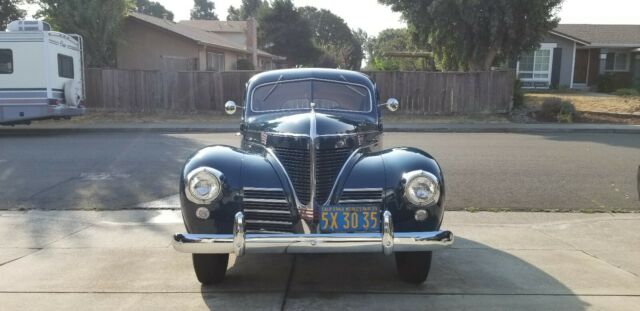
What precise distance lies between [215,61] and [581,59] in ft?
68.8

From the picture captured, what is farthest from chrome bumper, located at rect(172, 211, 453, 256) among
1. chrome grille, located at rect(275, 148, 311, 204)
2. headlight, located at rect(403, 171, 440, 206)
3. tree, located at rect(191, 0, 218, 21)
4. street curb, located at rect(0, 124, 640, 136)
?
tree, located at rect(191, 0, 218, 21)

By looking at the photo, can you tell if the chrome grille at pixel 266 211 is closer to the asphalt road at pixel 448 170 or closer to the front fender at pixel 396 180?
the front fender at pixel 396 180

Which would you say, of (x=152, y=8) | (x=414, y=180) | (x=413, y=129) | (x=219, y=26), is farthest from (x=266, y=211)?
(x=152, y=8)

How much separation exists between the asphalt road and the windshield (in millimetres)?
2381

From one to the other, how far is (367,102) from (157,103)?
1593cm

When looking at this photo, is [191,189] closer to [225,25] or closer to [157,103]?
[157,103]

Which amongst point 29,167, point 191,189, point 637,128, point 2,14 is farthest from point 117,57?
point 191,189

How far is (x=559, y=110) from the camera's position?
61.0 feet

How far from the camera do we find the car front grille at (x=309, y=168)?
4273 millimetres

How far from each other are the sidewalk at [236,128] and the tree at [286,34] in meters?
34.2

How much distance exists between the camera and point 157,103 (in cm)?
2020

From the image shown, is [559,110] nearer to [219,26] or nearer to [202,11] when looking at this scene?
[219,26]

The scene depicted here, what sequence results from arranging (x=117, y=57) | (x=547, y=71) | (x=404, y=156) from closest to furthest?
(x=404, y=156), (x=117, y=57), (x=547, y=71)

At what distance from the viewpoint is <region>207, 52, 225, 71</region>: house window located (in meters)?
28.2
